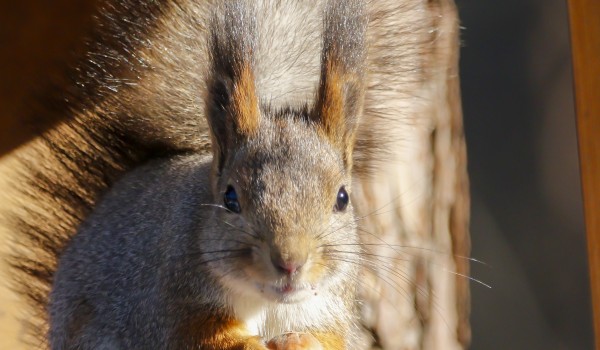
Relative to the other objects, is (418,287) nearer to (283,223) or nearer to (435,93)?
(435,93)

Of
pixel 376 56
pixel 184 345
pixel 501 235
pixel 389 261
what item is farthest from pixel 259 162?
pixel 501 235

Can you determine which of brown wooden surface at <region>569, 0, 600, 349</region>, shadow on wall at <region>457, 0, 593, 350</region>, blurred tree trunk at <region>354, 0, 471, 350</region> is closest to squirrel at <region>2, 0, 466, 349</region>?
blurred tree trunk at <region>354, 0, 471, 350</region>

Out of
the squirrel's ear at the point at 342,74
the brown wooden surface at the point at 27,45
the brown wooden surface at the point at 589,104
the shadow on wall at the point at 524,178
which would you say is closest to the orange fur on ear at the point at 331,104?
the squirrel's ear at the point at 342,74

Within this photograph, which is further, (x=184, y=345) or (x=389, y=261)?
(x=389, y=261)

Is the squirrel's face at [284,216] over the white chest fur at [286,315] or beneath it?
over

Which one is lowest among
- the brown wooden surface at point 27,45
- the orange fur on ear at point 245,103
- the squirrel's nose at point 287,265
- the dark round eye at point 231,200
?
the squirrel's nose at point 287,265

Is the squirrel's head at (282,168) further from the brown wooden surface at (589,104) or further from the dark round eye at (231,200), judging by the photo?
the brown wooden surface at (589,104)

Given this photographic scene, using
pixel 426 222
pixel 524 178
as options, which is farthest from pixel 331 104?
pixel 524 178

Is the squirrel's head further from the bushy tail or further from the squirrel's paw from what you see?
the bushy tail
